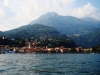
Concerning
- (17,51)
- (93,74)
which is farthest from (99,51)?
(93,74)

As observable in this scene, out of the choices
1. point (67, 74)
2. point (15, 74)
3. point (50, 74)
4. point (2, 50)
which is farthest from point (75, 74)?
point (2, 50)

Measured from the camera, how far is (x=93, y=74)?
3078 centimetres

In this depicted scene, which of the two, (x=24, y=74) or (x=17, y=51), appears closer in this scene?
(x=24, y=74)

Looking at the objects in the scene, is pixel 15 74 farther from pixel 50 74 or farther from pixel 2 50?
pixel 2 50

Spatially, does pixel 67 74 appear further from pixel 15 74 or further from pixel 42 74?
pixel 15 74


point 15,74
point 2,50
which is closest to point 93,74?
point 15,74

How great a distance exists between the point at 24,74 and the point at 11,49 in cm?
16693

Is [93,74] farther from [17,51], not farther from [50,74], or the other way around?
[17,51]

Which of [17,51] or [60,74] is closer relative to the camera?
[60,74]

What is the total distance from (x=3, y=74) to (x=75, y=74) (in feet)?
30.5

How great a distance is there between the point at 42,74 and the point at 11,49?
548 ft

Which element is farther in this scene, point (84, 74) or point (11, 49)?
point (11, 49)

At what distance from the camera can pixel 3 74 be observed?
3069cm

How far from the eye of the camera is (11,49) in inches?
7672
